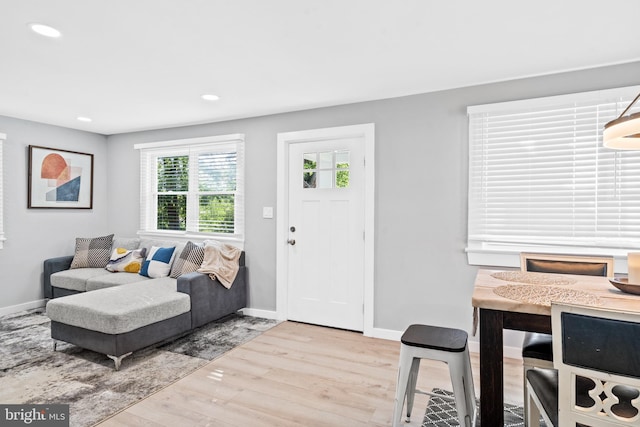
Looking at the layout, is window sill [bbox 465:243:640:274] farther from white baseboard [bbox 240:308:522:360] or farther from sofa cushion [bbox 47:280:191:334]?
sofa cushion [bbox 47:280:191:334]

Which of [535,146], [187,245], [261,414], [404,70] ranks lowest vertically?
[261,414]

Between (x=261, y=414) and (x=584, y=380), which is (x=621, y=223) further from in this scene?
(x=261, y=414)

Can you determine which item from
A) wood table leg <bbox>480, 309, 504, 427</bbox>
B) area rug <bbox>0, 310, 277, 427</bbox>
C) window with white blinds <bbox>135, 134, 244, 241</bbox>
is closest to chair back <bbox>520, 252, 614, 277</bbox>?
wood table leg <bbox>480, 309, 504, 427</bbox>

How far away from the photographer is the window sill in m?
2.64

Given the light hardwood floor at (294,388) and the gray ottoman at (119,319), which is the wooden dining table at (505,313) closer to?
the light hardwood floor at (294,388)

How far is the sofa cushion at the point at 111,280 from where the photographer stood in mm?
3905

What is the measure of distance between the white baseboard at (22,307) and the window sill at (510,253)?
5.08 m

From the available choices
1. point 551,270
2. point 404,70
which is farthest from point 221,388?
point 404,70

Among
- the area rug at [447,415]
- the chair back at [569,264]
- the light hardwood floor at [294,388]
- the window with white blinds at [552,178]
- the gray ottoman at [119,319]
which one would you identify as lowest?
the light hardwood floor at [294,388]

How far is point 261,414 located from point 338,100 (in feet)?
9.15

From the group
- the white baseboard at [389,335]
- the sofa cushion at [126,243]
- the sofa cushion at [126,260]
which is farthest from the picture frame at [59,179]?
the white baseboard at [389,335]

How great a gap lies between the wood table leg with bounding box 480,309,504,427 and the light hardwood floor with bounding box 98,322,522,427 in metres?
0.60

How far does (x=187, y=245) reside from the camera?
4.11m

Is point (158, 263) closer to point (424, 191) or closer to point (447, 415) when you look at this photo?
point (424, 191)
